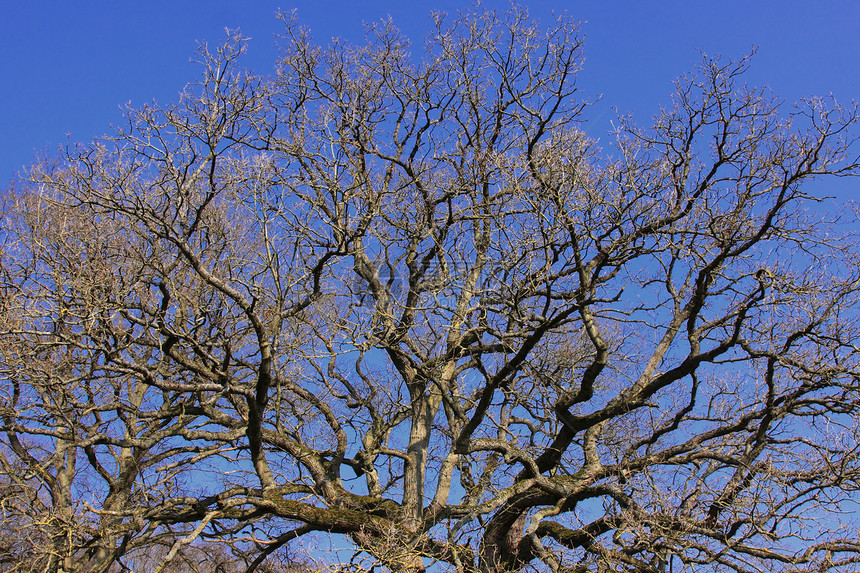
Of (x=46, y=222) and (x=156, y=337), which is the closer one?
(x=156, y=337)

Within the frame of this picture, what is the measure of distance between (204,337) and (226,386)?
76.0 inches

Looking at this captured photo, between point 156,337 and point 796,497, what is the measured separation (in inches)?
330

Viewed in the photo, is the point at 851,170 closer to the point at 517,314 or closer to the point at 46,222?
the point at 517,314

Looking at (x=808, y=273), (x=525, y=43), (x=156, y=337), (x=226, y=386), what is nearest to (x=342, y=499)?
(x=226, y=386)

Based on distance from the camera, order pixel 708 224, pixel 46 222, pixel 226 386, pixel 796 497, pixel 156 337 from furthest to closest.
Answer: pixel 46 222 → pixel 156 337 → pixel 708 224 → pixel 226 386 → pixel 796 497

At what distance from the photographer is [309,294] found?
9.37 m

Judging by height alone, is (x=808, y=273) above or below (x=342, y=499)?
above

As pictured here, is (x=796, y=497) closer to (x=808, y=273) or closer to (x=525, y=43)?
(x=808, y=273)

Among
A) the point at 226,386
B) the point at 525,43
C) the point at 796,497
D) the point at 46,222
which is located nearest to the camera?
the point at 796,497

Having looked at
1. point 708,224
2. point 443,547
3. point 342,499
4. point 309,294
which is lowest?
point 443,547

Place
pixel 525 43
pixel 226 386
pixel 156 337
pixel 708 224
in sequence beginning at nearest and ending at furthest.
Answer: pixel 226 386 → pixel 708 224 → pixel 156 337 → pixel 525 43

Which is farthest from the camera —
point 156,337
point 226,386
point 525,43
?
point 525,43

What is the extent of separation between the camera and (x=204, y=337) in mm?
9906

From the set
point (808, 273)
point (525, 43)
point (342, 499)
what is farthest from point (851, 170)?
point (342, 499)
